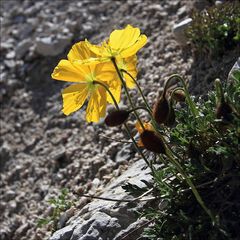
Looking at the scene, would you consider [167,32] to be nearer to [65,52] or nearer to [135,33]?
[65,52]

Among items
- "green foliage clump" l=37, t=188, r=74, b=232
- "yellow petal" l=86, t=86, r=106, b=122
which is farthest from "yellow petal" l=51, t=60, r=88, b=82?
"green foliage clump" l=37, t=188, r=74, b=232

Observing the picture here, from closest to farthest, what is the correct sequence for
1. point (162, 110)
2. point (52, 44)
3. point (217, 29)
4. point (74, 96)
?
point (162, 110) → point (74, 96) → point (217, 29) → point (52, 44)

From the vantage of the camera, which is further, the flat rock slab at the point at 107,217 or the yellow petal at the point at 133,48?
the flat rock slab at the point at 107,217

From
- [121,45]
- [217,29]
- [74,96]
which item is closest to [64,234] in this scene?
[74,96]

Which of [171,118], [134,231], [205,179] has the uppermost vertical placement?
[171,118]

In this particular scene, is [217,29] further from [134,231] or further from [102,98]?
[134,231]

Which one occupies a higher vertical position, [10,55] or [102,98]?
[102,98]

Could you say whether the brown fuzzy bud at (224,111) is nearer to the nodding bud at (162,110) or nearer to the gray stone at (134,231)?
the nodding bud at (162,110)

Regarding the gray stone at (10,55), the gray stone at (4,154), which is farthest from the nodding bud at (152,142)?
the gray stone at (10,55)

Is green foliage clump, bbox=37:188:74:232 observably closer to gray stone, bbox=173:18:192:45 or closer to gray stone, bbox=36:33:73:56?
gray stone, bbox=173:18:192:45
